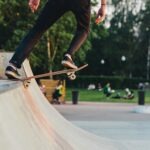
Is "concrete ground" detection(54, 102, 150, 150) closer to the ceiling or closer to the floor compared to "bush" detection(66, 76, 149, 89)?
closer to the ceiling

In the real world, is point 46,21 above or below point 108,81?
above

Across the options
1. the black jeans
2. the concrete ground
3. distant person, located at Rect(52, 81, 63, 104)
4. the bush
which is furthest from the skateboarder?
the bush

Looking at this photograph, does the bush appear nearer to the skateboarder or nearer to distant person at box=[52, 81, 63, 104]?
distant person at box=[52, 81, 63, 104]

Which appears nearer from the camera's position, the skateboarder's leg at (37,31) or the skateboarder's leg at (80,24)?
the skateboarder's leg at (37,31)

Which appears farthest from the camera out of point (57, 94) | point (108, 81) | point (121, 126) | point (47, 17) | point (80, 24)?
point (108, 81)

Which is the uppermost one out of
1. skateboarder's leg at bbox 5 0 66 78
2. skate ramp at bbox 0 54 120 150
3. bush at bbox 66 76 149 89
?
skateboarder's leg at bbox 5 0 66 78

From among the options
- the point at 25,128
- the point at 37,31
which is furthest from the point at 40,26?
the point at 25,128

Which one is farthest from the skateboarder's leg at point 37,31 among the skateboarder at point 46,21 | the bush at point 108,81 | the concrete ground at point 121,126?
the bush at point 108,81

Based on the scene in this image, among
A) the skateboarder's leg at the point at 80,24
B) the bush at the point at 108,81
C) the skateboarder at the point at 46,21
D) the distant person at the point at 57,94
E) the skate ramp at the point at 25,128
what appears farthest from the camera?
the bush at the point at 108,81

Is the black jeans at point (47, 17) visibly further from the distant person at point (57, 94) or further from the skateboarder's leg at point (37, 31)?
the distant person at point (57, 94)

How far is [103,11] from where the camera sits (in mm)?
5766

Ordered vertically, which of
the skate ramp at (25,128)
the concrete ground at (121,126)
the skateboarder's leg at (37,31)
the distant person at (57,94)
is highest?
A: the skateboarder's leg at (37,31)

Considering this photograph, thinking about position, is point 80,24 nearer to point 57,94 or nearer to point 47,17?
point 47,17

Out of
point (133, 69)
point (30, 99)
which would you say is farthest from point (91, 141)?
point (133, 69)
